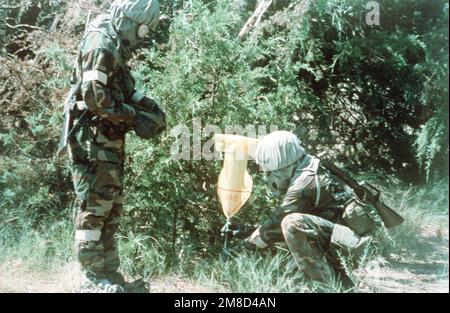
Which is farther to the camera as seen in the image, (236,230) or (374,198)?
(236,230)

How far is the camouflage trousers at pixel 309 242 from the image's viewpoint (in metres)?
3.88

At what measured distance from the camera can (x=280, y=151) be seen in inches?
158

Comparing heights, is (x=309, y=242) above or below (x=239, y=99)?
below

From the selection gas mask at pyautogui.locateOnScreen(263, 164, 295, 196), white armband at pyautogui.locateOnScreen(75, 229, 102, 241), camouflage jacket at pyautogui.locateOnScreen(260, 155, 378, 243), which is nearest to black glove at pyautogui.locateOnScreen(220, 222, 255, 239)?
camouflage jacket at pyautogui.locateOnScreen(260, 155, 378, 243)

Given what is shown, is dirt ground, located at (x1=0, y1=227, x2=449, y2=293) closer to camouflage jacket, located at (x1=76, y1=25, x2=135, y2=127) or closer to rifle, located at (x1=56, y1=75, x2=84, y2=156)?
rifle, located at (x1=56, y1=75, x2=84, y2=156)

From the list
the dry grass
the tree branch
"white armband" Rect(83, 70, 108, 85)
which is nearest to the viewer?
"white armband" Rect(83, 70, 108, 85)

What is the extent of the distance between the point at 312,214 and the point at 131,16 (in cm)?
198

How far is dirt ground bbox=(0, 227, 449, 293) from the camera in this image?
13.4 ft

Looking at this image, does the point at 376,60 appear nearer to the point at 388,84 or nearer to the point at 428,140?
the point at 388,84

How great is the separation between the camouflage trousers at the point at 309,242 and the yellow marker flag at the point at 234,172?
0.70 meters

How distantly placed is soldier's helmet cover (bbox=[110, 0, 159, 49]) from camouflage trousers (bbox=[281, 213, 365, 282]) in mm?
1720

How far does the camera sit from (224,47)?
4867mm

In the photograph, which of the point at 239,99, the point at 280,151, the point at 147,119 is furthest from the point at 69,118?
the point at 239,99

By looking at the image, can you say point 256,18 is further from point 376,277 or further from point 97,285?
point 97,285
